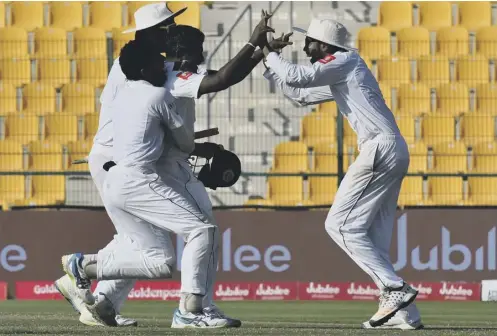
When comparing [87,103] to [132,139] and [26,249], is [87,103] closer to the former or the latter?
[26,249]

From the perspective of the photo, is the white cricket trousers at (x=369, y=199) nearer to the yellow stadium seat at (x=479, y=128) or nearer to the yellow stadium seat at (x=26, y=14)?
the yellow stadium seat at (x=479, y=128)

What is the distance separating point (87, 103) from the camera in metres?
18.4

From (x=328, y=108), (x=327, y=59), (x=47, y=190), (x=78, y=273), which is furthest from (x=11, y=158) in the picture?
(x=327, y=59)

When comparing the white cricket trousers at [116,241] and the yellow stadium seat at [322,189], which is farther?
the yellow stadium seat at [322,189]

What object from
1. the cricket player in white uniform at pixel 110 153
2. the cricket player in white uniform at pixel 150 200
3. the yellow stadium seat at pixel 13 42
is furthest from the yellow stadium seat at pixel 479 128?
the cricket player in white uniform at pixel 150 200

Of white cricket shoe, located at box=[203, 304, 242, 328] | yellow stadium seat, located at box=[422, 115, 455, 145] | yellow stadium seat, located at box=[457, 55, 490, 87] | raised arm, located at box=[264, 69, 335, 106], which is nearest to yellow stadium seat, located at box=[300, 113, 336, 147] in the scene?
yellow stadium seat, located at box=[422, 115, 455, 145]

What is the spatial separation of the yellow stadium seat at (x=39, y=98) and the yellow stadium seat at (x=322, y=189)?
178 inches

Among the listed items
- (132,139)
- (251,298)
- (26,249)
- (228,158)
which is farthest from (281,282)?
(132,139)

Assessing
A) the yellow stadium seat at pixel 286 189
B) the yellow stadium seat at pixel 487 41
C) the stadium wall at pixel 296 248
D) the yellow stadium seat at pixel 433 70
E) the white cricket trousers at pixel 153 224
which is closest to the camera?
the white cricket trousers at pixel 153 224

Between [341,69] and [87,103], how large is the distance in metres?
10.1

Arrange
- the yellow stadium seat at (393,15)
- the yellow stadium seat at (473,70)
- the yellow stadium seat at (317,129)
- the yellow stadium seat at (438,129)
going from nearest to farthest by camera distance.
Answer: the yellow stadium seat at (317,129) < the yellow stadium seat at (438,129) < the yellow stadium seat at (473,70) < the yellow stadium seat at (393,15)

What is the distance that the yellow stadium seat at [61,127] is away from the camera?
1767 cm

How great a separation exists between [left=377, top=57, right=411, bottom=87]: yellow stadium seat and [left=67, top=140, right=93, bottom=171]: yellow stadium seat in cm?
457

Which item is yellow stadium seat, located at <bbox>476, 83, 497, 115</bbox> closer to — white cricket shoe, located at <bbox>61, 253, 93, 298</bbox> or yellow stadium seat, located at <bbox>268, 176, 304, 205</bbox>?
yellow stadium seat, located at <bbox>268, 176, 304, 205</bbox>
